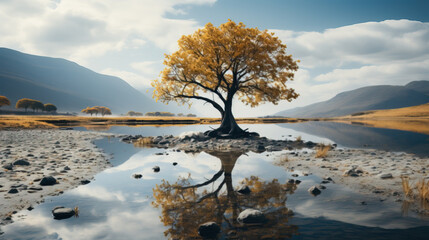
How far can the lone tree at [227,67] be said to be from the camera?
27.9 meters

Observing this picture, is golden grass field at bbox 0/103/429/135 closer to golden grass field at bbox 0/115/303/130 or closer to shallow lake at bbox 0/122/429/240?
golden grass field at bbox 0/115/303/130

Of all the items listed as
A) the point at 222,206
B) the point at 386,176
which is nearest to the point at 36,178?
the point at 222,206

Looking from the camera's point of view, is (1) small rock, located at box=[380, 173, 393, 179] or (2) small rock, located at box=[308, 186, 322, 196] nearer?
(2) small rock, located at box=[308, 186, 322, 196]

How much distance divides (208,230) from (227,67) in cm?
2620

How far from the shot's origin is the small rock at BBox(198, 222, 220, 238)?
5.58m

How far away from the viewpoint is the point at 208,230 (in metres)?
5.61

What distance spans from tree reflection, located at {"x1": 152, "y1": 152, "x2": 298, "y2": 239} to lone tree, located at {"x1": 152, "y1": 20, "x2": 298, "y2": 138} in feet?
65.3

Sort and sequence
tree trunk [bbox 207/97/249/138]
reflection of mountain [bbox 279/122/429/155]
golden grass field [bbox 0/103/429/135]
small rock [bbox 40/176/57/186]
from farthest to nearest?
1. golden grass field [bbox 0/103/429/135]
2. tree trunk [bbox 207/97/249/138]
3. reflection of mountain [bbox 279/122/429/155]
4. small rock [bbox 40/176/57/186]

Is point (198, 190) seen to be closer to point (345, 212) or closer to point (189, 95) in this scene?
point (345, 212)

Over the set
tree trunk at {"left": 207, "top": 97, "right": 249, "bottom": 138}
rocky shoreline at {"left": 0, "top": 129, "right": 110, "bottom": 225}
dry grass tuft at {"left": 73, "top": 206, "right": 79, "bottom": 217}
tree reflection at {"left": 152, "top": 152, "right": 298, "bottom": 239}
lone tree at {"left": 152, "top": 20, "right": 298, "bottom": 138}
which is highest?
lone tree at {"left": 152, "top": 20, "right": 298, "bottom": 138}

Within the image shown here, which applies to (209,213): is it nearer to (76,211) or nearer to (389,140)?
(76,211)

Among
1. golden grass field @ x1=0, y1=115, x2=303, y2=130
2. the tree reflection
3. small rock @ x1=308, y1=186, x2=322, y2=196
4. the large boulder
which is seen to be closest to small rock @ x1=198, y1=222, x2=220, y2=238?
the tree reflection

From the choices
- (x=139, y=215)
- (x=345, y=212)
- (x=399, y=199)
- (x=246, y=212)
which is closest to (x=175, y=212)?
(x=139, y=215)

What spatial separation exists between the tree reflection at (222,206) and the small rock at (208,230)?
13 cm
